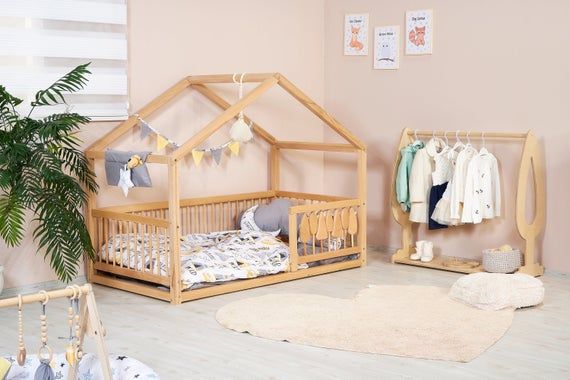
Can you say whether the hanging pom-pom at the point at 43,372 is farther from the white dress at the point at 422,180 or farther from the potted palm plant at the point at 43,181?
the white dress at the point at 422,180

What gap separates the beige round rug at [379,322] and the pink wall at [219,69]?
51.6 inches

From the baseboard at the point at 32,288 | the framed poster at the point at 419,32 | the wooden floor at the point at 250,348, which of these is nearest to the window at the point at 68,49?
the baseboard at the point at 32,288

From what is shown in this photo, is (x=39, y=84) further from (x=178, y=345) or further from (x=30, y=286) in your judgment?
(x=178, y=345)

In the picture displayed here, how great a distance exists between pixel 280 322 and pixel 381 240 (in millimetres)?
2265

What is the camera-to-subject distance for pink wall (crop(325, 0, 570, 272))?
550cm

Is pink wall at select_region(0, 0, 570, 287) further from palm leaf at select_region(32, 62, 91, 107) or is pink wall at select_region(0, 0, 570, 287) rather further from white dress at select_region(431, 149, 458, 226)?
palm leaf at select_region(32, 62, 91, 107)

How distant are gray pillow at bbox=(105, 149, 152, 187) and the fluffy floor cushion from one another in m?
1.82

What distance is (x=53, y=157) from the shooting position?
15.4ft

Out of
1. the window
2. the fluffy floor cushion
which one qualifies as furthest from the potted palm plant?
the fluffy floor cushion

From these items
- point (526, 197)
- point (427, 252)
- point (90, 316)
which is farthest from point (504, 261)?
point (90, 316)

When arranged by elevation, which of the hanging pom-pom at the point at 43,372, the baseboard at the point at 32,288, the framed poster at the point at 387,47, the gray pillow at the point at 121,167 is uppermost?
the framed poster at the point at 387,47

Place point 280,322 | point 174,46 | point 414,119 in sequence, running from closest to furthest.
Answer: point 280,322, point 174,46, point 414,119

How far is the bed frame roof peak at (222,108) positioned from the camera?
4988 mm

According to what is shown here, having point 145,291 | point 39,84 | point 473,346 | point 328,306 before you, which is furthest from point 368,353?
point 39,84
